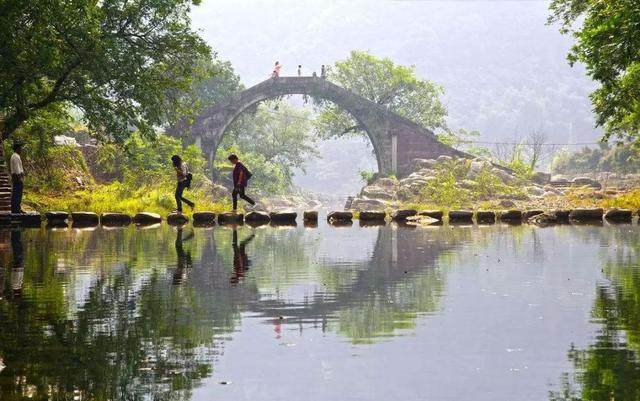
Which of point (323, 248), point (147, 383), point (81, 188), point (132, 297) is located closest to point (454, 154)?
point (81, 188)

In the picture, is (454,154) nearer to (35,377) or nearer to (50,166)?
(50,166)

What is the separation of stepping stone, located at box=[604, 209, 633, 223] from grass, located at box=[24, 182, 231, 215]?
589 inches

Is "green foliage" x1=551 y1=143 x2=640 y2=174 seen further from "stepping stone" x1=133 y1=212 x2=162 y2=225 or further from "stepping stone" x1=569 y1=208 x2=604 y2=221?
"stepping stone" x1=133 y1=212 x2=162 y2=225

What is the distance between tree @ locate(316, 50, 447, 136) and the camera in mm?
81250

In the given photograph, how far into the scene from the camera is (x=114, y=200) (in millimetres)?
36094

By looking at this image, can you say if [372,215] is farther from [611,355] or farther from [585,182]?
[585,182]

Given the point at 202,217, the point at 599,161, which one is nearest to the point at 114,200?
the point at 202,217

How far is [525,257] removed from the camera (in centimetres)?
1645

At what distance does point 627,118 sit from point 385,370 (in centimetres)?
2675

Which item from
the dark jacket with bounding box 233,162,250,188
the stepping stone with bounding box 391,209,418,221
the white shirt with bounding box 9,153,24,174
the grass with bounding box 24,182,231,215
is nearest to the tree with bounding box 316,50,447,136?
the grass with bounding box 24,182,231,215

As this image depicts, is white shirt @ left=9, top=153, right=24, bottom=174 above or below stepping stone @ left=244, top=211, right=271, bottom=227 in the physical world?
above

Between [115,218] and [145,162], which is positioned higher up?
[145,162]

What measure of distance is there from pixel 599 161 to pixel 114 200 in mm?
61855

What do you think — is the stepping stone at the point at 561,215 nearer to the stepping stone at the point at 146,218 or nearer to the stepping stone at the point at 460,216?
the stepping stone at the point at 460,216
